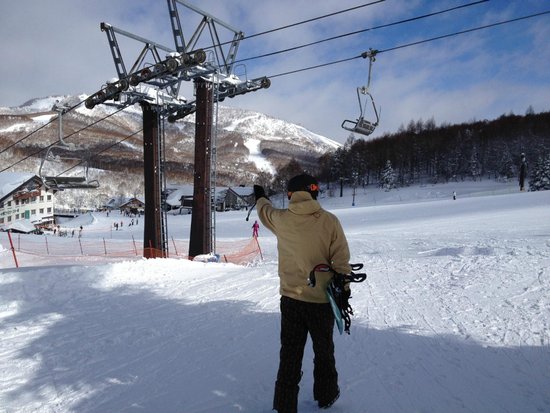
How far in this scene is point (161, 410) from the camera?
3.07m

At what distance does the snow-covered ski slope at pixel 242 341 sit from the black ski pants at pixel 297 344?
357mm

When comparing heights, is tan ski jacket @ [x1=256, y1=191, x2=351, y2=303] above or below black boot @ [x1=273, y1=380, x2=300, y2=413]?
above

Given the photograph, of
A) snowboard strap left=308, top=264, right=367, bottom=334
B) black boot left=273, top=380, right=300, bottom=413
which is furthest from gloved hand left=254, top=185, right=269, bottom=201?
black boot left=273, top=380, right=300, bottom=413

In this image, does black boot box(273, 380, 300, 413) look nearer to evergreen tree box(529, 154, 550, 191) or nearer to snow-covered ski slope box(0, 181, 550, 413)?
snow-covered ski slope box(0, 181, 550, 413)

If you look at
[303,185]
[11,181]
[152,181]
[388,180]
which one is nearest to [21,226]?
[11,181]

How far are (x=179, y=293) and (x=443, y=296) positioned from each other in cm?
470

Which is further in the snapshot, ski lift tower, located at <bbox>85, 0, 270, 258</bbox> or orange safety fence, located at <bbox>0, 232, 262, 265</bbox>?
orange safety fence, located at <bbox>0, 232, 262, 265</bbox>

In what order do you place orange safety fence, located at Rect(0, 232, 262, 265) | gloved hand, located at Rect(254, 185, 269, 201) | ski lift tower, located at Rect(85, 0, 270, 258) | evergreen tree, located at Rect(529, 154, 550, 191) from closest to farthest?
gloved hand, located at Rect(254, 185, 269, 201) → ski lift tower, located at Rect(85, 0, 270, 258) → orange safety fence, located at Rect(0, 232, 262, 265) → evergreen tree, located at Rect(529, 154, 550, 191)

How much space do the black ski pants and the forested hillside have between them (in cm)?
7702

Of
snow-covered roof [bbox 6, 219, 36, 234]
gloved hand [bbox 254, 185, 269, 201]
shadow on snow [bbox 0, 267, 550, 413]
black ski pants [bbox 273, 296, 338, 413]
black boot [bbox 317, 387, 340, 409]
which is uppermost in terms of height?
gloved hand [bbox 254, 185, 269, 201]

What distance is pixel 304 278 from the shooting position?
9.21ft

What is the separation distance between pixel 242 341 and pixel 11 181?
167 ft

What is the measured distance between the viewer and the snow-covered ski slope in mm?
3219

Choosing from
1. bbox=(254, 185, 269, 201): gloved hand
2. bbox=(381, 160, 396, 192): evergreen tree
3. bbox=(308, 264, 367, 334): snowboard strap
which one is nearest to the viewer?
bbox=(308, 264, 367, 334): snowboard strap
